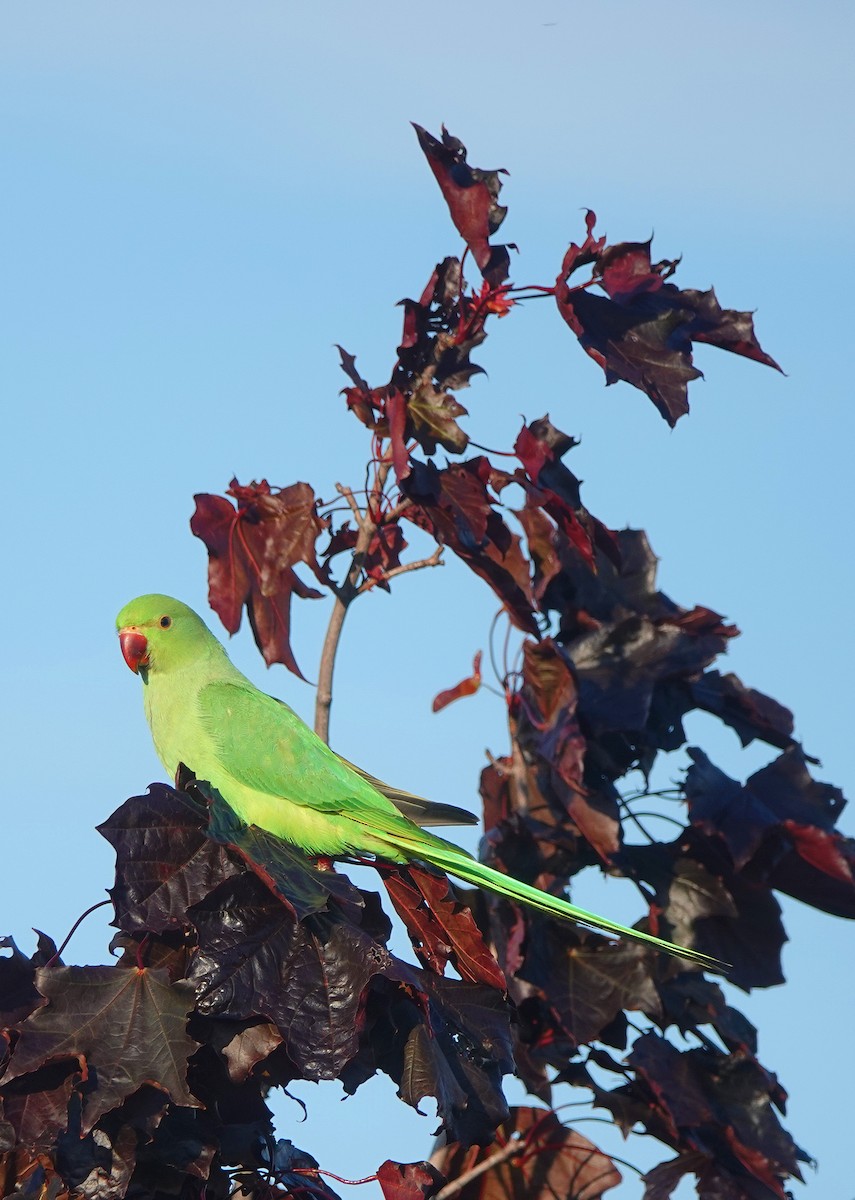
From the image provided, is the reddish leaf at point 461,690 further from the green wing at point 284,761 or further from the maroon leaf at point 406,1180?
the maroon leaf at point 406,1180

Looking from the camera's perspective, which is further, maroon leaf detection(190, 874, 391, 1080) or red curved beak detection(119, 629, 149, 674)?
red curved beak detection(119, 629, 149, 674)

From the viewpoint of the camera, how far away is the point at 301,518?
3.43m

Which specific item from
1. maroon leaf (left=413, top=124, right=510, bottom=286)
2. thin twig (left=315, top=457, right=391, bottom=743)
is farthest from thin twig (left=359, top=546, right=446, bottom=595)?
maroon leaf (left=413, top=124, right=510, bottom=286)

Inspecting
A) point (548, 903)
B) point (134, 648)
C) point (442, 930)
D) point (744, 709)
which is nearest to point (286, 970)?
point (442, 930)

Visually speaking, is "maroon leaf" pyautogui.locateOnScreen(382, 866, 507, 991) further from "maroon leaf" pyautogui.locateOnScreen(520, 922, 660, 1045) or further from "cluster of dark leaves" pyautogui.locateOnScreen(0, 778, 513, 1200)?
"maroon leaf" pyautogui.locateOnScreen(520, 922, 660, 1045)

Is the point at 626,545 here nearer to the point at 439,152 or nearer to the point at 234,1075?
the point at 439,152

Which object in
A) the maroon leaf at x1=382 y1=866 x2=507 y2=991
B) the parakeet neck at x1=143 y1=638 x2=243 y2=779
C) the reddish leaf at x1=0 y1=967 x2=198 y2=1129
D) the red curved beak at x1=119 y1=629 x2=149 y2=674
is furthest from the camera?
the red curved beak at x1=119 y1=629 x2=149 y2=674

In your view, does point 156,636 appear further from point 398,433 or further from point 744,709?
point 744,709

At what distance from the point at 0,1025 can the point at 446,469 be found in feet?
5.43

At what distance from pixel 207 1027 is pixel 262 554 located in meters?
1.38

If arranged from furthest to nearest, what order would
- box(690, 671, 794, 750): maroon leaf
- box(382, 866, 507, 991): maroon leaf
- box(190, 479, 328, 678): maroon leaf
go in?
box(690, 671, 794, 750): maroon leaf
box(190, 479, 328, 678): maroon leaf
box(382, 866, 507, 991): maroon leaf

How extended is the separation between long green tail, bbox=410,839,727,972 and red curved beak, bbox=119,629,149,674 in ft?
5.07

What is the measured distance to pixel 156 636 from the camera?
446 cm

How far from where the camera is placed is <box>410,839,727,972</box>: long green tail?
3301 mm
